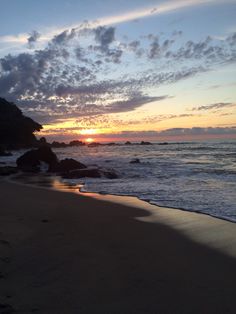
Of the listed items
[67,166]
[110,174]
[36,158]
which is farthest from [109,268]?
[36,158]

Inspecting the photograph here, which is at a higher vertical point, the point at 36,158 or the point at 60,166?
the point at 36,158

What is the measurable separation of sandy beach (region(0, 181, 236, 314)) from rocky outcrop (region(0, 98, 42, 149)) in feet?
218

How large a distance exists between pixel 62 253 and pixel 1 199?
23.3 ft

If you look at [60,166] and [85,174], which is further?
[60,166]

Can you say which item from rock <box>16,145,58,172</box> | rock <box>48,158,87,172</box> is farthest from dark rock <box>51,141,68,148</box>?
rock <box>48,158,87,172</box>

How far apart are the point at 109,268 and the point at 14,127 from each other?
72.2m

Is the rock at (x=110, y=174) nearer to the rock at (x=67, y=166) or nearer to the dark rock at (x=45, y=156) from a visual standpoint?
the rock at (x=67, y=166)

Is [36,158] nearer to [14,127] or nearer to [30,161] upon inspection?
[30,161]

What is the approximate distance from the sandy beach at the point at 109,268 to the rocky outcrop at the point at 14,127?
218 feet

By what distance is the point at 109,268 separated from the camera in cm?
570

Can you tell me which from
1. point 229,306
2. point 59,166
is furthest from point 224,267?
point 59,166

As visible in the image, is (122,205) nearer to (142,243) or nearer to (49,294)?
(142,243)

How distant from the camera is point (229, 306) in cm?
445

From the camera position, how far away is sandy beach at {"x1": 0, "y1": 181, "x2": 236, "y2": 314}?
4.48 metres
